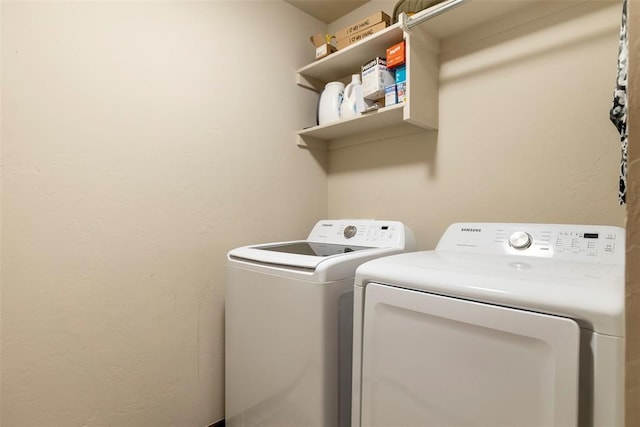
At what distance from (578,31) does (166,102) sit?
5.38 ft

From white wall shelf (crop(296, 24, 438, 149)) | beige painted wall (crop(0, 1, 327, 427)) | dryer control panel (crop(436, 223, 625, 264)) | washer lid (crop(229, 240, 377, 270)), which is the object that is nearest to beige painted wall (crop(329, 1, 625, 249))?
white wall shelf (crop(296, 24, 438, 149))

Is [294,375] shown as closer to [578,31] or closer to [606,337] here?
[606,337]

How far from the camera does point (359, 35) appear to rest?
1.63 m

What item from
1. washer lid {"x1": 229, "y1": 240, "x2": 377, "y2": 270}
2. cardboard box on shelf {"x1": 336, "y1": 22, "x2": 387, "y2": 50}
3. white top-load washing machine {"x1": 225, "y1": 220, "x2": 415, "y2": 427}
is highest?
cardboard box on shelf {"x1": 336, "y1": 22, "x2": 387, "y2": 50}

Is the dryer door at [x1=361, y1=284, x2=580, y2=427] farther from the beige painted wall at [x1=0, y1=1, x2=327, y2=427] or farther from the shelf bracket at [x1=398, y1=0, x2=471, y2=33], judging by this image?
the shelf bracket at [x1=398, y1=0, x2=471, y2=33]

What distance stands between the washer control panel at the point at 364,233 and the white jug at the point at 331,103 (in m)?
0.57

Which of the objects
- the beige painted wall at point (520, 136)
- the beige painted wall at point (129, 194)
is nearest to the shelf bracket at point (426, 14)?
the beige painted wall at point (520, 136)

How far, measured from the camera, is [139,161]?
1328mm

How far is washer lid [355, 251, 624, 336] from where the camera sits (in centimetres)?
58

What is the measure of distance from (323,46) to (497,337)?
5.36ft

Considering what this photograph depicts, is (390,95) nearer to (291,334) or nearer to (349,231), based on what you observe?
(349,231)

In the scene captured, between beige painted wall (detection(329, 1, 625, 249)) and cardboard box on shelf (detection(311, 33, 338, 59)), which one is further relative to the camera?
cardboard box on shelf (detection(311, 33, 338, 59))

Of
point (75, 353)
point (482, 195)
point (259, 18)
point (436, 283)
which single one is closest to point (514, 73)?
point (482, 195)

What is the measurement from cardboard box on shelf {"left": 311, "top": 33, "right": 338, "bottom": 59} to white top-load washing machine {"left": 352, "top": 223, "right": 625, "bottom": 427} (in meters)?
1.30
